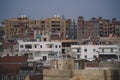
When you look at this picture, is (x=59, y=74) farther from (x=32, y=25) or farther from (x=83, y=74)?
(x=32, y=25)

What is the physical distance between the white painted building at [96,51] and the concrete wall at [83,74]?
47.7ft

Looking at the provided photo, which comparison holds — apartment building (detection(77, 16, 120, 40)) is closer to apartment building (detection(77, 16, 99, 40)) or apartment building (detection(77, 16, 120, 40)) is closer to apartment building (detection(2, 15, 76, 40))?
apartment building (detection(77, 16, 99, 40))

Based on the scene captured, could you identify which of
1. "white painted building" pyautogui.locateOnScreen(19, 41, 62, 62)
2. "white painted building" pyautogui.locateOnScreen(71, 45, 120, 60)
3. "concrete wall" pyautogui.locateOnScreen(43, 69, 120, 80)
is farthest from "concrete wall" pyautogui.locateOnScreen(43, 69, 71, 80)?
"white painted building" pyautogui.locateOnScreen(71, 45, 120, 60)

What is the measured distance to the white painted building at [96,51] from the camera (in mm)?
20781

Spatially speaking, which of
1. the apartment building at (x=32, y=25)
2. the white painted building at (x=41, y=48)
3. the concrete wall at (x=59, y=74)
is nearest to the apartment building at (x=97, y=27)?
the apartment building at (x=32, y=25)

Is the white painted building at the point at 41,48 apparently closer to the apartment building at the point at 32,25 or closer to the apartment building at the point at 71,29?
the apartment building at the point at 32,25

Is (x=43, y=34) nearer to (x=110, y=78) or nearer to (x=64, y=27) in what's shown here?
(x=64, y=27)

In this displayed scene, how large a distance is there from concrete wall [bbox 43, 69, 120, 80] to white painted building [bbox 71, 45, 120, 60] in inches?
572

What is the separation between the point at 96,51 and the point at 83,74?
15033mm

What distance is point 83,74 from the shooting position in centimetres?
579

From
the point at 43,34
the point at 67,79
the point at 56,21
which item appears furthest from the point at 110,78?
the point at 56,21

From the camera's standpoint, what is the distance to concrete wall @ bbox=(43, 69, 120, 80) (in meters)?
5.77

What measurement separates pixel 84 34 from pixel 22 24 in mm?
3596

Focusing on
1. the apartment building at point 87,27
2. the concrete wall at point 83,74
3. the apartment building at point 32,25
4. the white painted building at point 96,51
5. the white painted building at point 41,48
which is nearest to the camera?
the concrete wall at point 83,74
